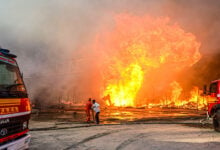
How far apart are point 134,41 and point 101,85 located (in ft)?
28.1

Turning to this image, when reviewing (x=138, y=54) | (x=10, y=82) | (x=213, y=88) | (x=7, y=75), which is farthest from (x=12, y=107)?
(x=138, y=54)

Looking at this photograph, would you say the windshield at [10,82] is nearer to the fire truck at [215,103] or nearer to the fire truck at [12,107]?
the fire truck at [12,107]

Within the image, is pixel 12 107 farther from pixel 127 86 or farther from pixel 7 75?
pixel 127 86

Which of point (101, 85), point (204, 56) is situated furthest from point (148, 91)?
point (204, 56)

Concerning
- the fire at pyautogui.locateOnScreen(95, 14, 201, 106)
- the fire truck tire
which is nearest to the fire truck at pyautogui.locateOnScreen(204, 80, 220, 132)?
the fire truck tire

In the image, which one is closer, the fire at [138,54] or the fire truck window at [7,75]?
the fire truck window at [7,75]

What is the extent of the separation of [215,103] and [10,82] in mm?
7516

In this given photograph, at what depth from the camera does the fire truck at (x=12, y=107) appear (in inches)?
134

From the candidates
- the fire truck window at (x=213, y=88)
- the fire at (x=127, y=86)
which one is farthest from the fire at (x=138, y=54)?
the fire truck window at (x=213, y=88)

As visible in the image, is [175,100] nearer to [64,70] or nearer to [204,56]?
[204,56]

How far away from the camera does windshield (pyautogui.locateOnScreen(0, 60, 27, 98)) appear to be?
12.1ft

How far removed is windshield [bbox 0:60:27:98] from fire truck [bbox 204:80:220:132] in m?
7.10

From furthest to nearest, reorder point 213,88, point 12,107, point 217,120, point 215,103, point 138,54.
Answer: point 138,54, point 213,88, point 215,103, point 217,120, point 12,107

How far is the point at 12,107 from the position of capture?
3.62m
